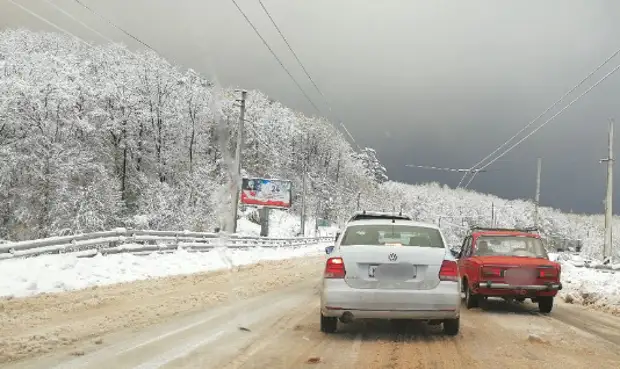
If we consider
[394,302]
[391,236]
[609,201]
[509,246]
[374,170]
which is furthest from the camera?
[374,170]

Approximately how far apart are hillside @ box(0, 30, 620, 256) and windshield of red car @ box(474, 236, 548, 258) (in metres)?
19.7

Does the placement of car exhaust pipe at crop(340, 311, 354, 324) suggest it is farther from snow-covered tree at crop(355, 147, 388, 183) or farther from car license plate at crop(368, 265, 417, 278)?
snow-covered tree at crop(355, 147, 388, 183)

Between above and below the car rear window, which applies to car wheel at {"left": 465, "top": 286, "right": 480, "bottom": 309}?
below

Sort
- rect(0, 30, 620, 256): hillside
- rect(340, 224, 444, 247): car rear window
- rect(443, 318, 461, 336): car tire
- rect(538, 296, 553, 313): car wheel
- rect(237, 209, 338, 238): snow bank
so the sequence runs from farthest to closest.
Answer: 1. rect(237, 209, 338, 238): snow bank
2. rect(0, 30, 620, 256): hillside
3. rect(538, 296, 553, 313): car wheel
4. rect(340, 224, 444, 247): car rear window
5. rect(443, 318, 461, 336): car tire

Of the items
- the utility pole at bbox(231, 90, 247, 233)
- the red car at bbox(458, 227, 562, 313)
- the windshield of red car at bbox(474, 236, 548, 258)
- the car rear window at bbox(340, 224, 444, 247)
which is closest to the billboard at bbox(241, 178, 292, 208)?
the utility pole at bbox(231, 90, 247, 233)

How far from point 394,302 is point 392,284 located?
0.22 metres

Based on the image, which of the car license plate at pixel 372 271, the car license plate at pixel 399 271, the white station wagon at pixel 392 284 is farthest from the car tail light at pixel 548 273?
the car license plate at pixel 372 271

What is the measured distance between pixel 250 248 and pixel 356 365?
3197 centimetres

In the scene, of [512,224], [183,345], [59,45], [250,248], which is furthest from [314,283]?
[512,224]

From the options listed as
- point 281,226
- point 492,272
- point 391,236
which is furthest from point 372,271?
point 281,226

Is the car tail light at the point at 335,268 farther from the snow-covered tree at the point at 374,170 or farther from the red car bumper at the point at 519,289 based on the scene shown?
the snow-covered tree at the point at 374,170

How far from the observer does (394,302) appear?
24.0ft

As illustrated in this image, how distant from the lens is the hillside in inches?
1638

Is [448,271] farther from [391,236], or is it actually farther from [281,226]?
[281,226]
